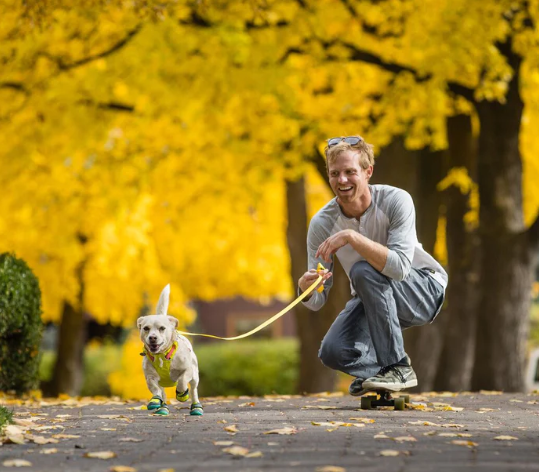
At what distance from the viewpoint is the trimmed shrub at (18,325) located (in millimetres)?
9406

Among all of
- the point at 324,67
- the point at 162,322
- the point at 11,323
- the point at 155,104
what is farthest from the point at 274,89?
the point at 162,322

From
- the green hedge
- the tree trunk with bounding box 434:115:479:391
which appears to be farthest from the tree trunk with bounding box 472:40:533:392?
the green hedge

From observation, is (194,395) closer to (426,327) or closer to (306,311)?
(426,327)

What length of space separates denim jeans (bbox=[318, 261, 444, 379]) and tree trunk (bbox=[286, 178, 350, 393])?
25.9ft

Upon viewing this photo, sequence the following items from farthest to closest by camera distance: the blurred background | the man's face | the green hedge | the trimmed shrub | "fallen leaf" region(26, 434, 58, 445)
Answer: the green hedge
the blurred background
the trimmed shrub
the man's face
"fallen leaf" region(26, 434, 58, 445)

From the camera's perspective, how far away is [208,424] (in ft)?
20.1

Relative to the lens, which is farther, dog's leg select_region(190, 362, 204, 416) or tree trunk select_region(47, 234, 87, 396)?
tree trunk select_region(47, 234, 87, 396)

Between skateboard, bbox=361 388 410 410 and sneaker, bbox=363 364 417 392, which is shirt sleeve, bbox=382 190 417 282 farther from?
skateboard, bbox=361 388 410 410

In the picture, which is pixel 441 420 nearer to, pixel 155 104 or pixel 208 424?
pixel 208 424

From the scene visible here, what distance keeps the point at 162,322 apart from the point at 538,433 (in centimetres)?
226

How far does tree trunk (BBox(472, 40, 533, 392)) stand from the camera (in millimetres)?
12602

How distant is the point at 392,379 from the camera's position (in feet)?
22.2

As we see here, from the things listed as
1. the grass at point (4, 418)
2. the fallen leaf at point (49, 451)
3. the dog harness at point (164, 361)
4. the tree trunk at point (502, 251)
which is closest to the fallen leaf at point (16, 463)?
the fallen leaf at point (49, 451)

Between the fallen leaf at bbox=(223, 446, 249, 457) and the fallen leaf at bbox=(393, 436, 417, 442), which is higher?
the fallen leaf at bbox=(393, 436, 417, 442)
